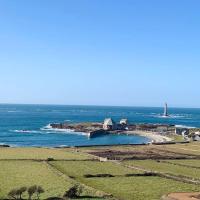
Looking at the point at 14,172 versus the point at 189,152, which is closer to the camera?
the point at 14,172

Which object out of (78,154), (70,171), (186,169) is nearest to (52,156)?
(78,154)

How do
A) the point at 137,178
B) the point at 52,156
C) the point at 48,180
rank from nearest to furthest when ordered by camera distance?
1. the point at 48,180
2. the point at 137,178
3. the point at 52,156

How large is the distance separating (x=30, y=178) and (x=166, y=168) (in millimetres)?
18633

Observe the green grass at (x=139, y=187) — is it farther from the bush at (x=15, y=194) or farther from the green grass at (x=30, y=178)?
the bush at (x=15, y=194)

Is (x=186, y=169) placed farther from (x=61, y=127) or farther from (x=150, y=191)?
(x=61, y=127)

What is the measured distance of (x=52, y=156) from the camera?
71875 millimetres

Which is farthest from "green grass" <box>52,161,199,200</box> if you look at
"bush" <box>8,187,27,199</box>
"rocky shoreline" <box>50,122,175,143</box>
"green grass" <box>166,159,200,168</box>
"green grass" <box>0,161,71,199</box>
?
"rocky shoreline" <box>50,122,175,143</box>

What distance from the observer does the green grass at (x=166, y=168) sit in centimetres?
5734

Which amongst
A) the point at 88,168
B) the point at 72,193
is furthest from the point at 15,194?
the point at 88,168

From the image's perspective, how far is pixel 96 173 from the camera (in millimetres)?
→ 55406

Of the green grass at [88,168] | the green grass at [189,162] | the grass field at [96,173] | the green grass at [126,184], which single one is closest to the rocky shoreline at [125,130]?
the grass field at [96,173]

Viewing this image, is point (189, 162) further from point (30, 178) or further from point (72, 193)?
point (72, 193)

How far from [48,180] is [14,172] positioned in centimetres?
644

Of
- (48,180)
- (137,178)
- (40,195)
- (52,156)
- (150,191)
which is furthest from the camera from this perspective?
(52,156)
